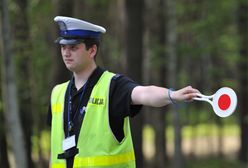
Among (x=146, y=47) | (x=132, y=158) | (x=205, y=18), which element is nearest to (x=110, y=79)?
(x=132, y=158)

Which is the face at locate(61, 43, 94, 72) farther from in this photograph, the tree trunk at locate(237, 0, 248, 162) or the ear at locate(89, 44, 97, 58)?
the tree trunk at locate(237, 0, 248, 162)

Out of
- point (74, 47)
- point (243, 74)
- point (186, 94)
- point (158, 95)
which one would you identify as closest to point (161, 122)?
point (243, 74)

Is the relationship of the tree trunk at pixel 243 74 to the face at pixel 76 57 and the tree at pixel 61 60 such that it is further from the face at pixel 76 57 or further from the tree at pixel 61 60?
the face at pixel 76 57

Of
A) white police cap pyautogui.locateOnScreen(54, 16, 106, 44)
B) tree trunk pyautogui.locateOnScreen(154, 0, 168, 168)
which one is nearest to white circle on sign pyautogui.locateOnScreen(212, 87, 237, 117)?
white police cap pyautogui.locateOnScreen(54, 16, 106, 44)

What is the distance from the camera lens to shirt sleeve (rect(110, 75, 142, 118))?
4070 mm

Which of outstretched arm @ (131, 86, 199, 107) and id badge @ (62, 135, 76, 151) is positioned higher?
outstretched arm @ (131, 86, 199, 107)

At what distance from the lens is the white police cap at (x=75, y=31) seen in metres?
4.30

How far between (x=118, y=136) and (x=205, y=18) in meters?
13.4

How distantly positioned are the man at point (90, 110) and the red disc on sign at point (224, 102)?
0.57m

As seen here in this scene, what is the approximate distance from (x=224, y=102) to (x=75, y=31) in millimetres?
1309

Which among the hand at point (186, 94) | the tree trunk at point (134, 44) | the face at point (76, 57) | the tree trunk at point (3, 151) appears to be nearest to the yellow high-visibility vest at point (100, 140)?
the face at point (76, 57)

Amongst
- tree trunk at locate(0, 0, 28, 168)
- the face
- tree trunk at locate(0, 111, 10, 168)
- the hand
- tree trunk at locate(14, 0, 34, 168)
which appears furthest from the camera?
tree trunk at locate(0, 111, 10, 168)

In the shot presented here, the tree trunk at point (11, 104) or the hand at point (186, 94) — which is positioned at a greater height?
the hand at point (186, 94)

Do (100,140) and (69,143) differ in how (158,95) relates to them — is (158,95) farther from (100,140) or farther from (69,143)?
(69,143)
